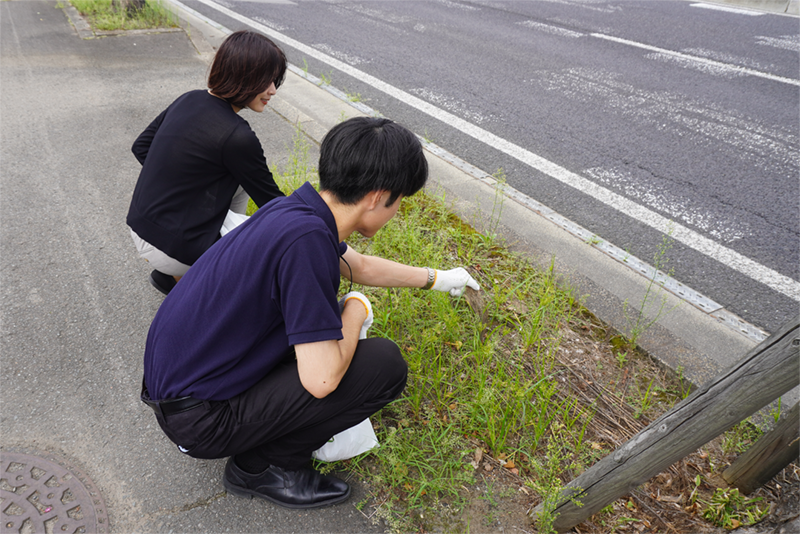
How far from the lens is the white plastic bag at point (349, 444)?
190 cm

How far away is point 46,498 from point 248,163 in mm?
1544

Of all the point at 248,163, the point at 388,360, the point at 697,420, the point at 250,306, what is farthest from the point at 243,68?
the point at 697,420

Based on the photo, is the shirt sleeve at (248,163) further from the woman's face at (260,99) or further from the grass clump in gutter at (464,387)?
the grass clump in gutter at (464,387)

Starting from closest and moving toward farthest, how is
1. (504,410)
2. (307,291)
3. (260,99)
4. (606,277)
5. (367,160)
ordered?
1. (307,291)
2. (367,160)
3. (504,410)
4. (260,99)
5. (606,277)

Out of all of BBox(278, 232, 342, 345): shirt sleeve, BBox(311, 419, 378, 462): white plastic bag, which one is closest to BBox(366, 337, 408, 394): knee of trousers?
BBox(311, 419, 378, 462): white plastic bag

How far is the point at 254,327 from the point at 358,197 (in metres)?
0.51

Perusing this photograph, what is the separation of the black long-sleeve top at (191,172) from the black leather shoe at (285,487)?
1106mm

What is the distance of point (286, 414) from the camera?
1645 mm

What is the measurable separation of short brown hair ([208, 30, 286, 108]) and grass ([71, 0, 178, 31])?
6.24 m

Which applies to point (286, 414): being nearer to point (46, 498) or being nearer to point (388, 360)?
point (388, 360)

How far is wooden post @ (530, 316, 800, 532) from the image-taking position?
1165 mm

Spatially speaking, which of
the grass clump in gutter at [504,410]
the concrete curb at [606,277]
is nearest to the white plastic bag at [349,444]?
the grass clump in gutter at [504,410]

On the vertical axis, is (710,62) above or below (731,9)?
below

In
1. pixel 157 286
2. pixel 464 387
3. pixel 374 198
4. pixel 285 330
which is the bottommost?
pixel 157 286
